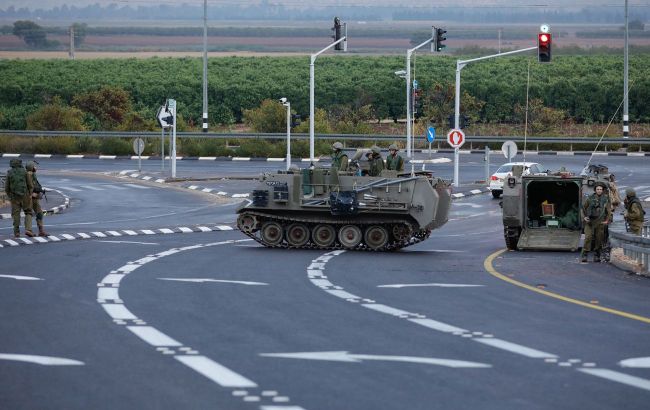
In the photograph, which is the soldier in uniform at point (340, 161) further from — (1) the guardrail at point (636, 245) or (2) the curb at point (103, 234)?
(1) the guardrail at point (636, 245)

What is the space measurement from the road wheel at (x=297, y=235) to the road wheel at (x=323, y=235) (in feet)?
0.60

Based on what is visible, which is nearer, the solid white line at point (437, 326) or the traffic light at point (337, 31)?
the solid white line at point (437, 326)

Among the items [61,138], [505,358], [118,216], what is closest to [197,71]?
[61,138]

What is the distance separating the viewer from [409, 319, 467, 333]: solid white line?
16.3 m

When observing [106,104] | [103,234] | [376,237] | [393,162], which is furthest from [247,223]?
[106,104]

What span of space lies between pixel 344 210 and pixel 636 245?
7.43m

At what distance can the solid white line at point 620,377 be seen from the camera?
497 inches

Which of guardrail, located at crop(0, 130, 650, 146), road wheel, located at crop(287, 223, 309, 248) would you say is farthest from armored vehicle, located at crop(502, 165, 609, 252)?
guardrail, located at crop(0, 130, 650, 146)

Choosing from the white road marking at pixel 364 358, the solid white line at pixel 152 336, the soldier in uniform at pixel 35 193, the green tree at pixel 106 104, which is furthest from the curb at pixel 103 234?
the green tree at pixel 106 104

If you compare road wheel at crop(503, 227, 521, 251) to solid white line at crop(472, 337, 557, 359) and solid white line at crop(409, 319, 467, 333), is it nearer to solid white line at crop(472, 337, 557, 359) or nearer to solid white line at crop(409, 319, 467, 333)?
solid white line at crop(409, 319, 467, 333)

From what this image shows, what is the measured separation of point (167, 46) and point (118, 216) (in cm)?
15364

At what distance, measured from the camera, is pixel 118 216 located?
1681 inches

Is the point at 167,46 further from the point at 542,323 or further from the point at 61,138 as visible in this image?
the point at 542,323

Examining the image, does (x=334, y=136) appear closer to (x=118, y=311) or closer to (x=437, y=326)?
(x=118, y=311)
